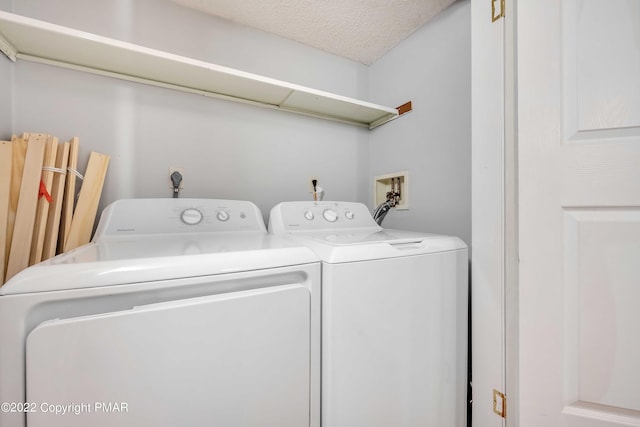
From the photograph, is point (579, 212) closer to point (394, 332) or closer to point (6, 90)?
point (394, 332)

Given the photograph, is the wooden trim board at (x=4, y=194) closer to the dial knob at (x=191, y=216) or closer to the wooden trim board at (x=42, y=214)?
the wooden trim board at (x=42, y=214)

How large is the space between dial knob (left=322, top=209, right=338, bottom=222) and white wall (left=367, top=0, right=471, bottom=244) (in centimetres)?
54

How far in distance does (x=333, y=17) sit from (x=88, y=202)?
1.55 m

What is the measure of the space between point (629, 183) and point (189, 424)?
1.30m

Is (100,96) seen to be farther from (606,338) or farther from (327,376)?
(606,338)

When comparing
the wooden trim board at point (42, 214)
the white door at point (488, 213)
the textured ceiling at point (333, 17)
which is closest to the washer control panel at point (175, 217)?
the wooden trim board at point (42, 214)

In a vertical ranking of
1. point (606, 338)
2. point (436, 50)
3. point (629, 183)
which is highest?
point (436, 50)

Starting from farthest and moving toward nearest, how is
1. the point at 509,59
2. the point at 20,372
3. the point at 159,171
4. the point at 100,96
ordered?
the point at 159,171 < the point at 100,96 < the point at 509,59 < the point at 20,372

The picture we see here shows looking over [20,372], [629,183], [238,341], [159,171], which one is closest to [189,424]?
[238,341]

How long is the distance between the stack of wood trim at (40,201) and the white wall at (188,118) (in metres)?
0.11

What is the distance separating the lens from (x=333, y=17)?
1391mm

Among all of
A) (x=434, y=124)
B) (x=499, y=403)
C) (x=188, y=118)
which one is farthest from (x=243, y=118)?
(x=499, y=403)

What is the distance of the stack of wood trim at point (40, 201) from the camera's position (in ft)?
3.01

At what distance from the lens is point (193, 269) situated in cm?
58
